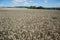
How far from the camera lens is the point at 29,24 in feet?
4.86

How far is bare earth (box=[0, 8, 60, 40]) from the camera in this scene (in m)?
1.36

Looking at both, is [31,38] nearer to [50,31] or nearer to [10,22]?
[50,31]

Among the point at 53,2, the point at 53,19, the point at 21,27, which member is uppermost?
the point at 53,2

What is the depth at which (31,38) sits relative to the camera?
133 centimetres

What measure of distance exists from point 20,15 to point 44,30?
46 cm

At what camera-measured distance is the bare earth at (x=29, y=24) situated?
1.36 metres

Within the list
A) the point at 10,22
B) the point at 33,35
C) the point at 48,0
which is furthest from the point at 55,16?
the point at 10,22

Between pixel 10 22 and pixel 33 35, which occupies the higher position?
pixel 10 22

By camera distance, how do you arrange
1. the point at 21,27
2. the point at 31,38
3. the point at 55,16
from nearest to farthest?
the point at 31,38 → the point at 21,27 → the point at 55,16

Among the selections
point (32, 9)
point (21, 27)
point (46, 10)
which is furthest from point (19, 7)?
point (46, 10)

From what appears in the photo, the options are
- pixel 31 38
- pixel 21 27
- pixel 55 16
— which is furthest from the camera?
pixel 55 16

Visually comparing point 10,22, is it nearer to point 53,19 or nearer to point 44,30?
point 44,30

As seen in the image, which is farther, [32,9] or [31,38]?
[32,9]

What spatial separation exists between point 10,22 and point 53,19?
2.25 feet
